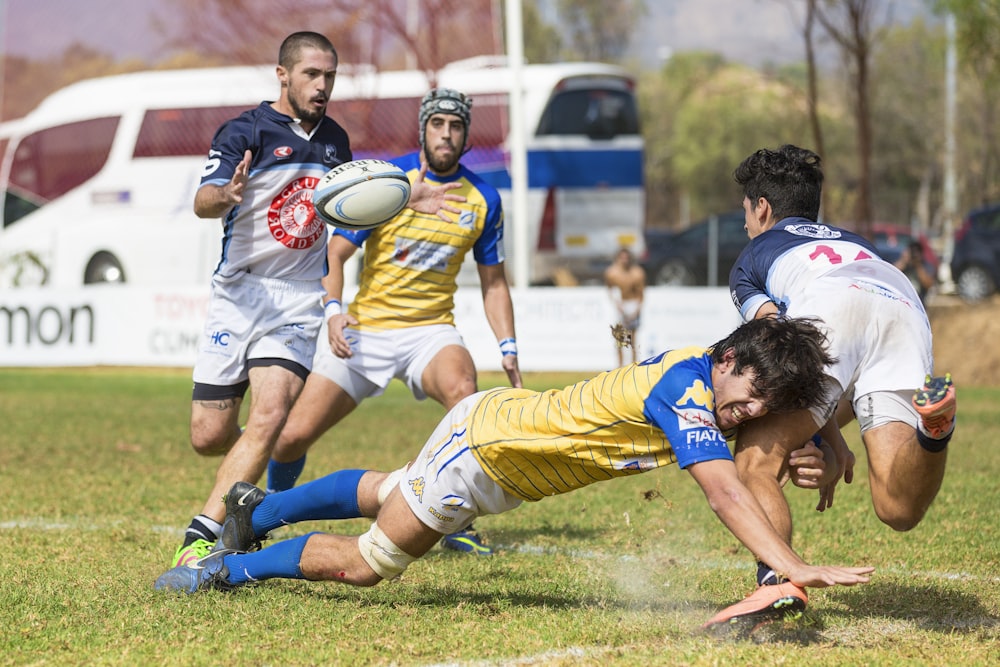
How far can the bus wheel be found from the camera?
1042 inches

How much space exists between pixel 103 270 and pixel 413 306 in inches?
843

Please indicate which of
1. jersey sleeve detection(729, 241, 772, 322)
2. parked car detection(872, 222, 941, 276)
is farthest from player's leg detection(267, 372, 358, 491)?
parked car detection(872, 222, 941, 276)

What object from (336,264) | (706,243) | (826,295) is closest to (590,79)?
(706,243)

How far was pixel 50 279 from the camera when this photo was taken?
2628cm

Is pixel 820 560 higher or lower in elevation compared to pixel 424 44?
lower

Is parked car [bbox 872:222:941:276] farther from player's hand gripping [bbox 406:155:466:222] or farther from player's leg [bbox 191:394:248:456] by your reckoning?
player's leg [bbox 191:394:248:456]

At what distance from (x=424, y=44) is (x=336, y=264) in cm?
2232

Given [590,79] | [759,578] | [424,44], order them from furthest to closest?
[424,44] < [590,79] < [759,578]

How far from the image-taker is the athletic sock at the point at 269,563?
496 cm

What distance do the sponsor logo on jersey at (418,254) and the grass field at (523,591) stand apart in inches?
60.7

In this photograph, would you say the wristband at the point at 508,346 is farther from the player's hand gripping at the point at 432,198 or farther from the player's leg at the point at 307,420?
the player's leg at the point at 307,420

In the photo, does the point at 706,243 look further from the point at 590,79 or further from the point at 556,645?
the point at 556,645

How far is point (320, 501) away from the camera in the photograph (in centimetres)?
511

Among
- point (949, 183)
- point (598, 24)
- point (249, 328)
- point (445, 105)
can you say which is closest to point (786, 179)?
point (445, 105)
